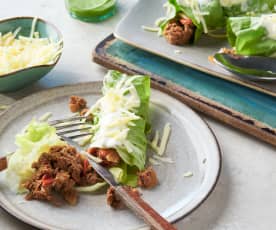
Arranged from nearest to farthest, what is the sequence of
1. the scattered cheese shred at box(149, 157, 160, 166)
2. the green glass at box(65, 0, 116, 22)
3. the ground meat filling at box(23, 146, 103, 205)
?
the ground meat filling at box(23, 146, 103, 205)
the scattered cheese shred at box(149, 157, 160, 166)
the green glass at box(65, 0, 116, 22)

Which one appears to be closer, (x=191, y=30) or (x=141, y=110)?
(x=141, y=110)

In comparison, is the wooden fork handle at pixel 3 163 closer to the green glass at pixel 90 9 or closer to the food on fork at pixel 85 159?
the food on fork at pixel 85 159

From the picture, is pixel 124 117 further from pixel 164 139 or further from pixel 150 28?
pixel 150 28

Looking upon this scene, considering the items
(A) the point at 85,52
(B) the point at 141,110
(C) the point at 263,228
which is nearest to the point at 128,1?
(A) the point at 85,52

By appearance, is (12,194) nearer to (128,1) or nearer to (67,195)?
(67,195)

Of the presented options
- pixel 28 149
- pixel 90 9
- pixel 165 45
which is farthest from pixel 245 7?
pixel 28 149

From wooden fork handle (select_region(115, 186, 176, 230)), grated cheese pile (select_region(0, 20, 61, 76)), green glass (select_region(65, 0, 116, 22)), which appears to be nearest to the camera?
wooden fork handle (select_region(115, 186, 176, 230))

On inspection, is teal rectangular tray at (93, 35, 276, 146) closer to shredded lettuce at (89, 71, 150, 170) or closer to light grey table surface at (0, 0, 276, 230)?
light grey table surface at (0, 0, 276, 230)

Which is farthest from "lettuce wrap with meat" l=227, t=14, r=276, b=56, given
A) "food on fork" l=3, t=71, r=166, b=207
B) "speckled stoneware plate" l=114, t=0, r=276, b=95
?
"food on fork" l=3, t=71, r=166, b=207

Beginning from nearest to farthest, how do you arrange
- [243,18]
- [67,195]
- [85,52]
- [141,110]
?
[67,195] → [141,110] → [243,18] → [85,52]
